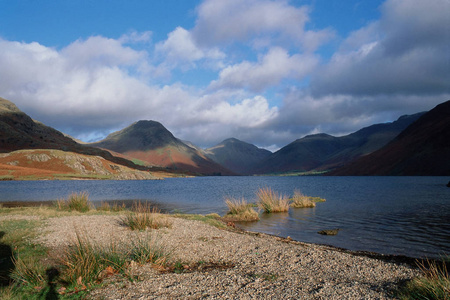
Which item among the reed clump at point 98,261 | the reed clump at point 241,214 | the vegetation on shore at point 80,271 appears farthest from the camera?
the reed clump at point 241,214

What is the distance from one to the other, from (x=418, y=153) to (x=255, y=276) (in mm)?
139643

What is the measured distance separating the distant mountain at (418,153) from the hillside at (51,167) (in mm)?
107717

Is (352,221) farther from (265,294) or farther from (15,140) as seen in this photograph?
(15,140)

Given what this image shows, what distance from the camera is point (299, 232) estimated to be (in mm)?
16719

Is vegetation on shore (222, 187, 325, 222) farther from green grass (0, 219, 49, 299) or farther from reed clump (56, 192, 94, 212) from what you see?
green grass (0, 219, 49, 299)

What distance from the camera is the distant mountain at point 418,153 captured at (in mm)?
112500

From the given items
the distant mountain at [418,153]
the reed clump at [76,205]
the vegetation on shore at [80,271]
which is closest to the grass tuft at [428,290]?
the vegetation on shore at [80,271]

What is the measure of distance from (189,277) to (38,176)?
89.3m

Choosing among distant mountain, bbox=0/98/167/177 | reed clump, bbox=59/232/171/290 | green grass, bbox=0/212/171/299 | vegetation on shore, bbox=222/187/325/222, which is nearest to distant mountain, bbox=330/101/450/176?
vegetation on shore, bbox=222/187/325/222

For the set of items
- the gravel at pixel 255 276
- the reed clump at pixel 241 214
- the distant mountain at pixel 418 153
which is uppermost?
the distant mountain at pixel 418 153

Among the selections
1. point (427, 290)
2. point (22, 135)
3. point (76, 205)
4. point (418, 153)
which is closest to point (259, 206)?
point (76, 205)

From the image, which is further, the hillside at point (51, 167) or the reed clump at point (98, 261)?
the hillside at point (51, 167)

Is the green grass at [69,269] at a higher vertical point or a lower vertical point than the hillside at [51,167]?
lower

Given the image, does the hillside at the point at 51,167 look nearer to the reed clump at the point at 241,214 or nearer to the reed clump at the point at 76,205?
the reed clump at the point at 76,205
